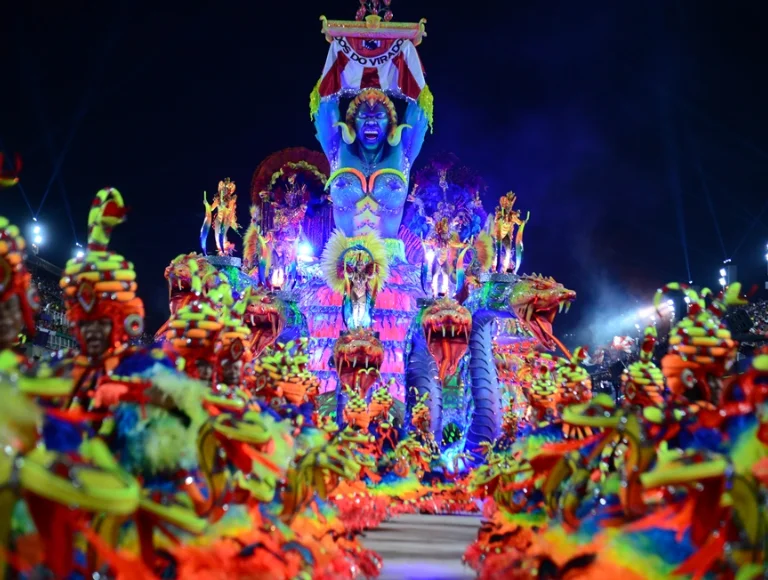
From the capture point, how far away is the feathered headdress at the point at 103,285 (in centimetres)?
338

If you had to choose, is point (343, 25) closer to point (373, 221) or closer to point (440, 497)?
point (373, 221)

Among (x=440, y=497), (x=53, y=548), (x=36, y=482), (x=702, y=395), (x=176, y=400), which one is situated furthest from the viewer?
(x=440, y=497)

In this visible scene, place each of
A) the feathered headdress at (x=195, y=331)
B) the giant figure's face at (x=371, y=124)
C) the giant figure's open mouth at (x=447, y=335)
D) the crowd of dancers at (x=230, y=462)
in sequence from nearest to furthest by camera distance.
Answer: the crowd of dancers at (x=230, y=462), the feathered headdress at (x=195, y=331), the giant figure's open mouth at (x=447, y=335), the giant figure's face at (x=371, y=124)

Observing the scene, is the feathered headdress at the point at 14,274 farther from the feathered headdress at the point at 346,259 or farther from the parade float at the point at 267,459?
the feathered headdress at the point at 346,259

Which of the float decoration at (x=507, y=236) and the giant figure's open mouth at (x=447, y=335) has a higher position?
the float decoration at (x=507, y=236)

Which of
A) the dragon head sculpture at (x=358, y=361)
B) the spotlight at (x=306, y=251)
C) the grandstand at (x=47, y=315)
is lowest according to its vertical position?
the dragon head sculpture at (x=358, y=361)

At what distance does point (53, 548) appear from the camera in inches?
78.2

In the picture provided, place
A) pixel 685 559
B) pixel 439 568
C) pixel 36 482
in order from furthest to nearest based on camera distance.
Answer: pixel 439 568, pixel 685 559, pixel 36 482

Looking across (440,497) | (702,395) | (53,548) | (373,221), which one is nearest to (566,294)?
(440,497)

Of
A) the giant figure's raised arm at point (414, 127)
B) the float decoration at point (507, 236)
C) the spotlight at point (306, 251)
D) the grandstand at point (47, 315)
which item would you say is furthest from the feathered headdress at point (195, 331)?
the spotlight at point (306, 251)

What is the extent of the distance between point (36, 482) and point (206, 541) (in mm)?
1293

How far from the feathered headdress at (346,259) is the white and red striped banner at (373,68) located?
4.24m

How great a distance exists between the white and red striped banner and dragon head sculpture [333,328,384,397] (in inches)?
278

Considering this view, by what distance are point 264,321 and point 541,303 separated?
187 inches
